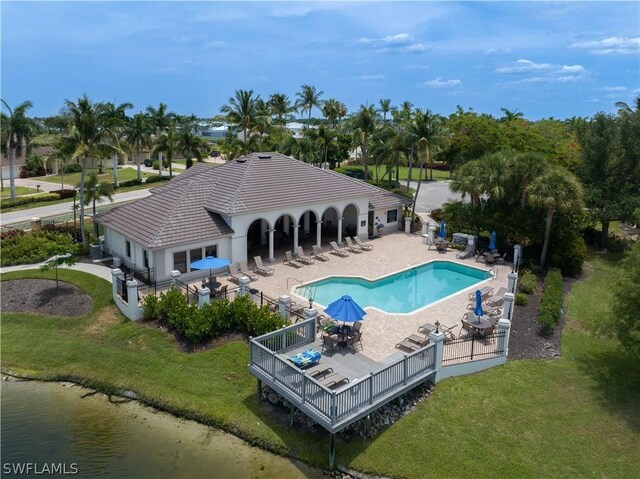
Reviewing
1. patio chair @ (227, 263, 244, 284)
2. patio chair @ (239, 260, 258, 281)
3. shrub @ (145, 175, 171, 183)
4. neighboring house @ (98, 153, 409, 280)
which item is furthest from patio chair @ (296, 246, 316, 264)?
shrub @ (145, 175, 171, 183)

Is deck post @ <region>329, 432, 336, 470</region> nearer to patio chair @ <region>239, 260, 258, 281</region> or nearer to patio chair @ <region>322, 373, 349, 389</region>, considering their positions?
patio chair @ <region>322, 373, 349, 389</region>

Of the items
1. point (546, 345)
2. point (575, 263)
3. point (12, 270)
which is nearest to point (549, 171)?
point (575, 263)

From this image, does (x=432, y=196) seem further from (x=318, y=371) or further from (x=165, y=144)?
(x=318, y=371)

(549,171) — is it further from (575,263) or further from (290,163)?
(290,163)

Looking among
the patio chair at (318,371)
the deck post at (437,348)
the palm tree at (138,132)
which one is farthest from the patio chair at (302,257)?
the palm tree at (138,132)

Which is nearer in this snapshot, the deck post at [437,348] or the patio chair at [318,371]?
the patio chair at [318,371]

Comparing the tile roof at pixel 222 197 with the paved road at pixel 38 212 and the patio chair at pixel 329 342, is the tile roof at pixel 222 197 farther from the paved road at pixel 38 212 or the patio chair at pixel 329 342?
the paved road at pixel 38 212

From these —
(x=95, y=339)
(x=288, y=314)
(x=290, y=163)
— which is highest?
(x=290, y=163)
